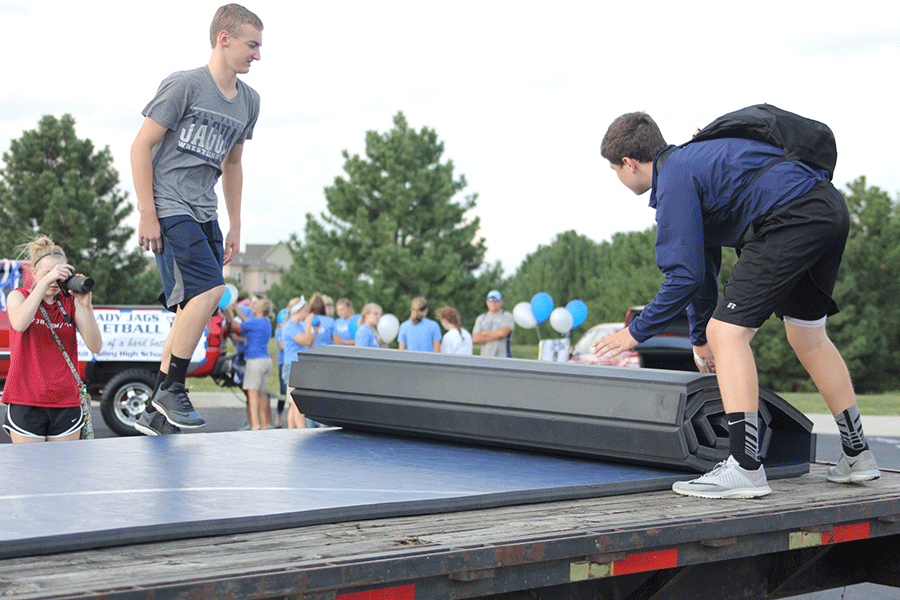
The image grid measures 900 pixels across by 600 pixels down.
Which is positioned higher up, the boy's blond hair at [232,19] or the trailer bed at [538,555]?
the boy's blond hair at [232,19]

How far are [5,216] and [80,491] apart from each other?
131ft

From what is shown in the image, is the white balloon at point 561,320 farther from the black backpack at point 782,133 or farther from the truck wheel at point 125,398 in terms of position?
the black backpack at point 782,133

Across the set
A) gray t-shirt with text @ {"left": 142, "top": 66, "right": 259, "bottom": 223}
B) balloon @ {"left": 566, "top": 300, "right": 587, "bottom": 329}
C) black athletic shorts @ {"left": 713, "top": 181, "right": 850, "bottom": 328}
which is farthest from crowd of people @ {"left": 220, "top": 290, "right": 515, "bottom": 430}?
black athletic shorts @ {"left": 713, "top": 181, "right": 850, "bottom": 328}

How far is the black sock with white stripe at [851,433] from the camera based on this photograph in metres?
3.27

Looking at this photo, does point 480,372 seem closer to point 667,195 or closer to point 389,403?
point 389,403

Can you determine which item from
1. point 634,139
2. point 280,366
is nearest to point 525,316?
point 280,366

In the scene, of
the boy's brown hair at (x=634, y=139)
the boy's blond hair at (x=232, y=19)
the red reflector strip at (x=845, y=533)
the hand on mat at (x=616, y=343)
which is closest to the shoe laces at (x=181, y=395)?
the boy's blond hair at (x=232, y=19)

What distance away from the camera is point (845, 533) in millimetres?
2705

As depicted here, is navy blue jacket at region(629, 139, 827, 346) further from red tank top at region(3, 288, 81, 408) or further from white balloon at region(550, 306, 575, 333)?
white balloon at region(550, 306, 575, 333)

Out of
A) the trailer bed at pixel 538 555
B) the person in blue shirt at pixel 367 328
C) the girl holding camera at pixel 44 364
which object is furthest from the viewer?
the person in blue shirt at pixel 367 328

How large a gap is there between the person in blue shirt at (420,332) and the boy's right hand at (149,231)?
6966 mm

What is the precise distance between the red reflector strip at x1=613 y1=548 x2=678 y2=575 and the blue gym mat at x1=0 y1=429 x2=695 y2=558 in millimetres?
387

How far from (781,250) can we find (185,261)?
245 cm

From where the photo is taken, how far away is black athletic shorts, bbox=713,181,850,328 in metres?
3.00
